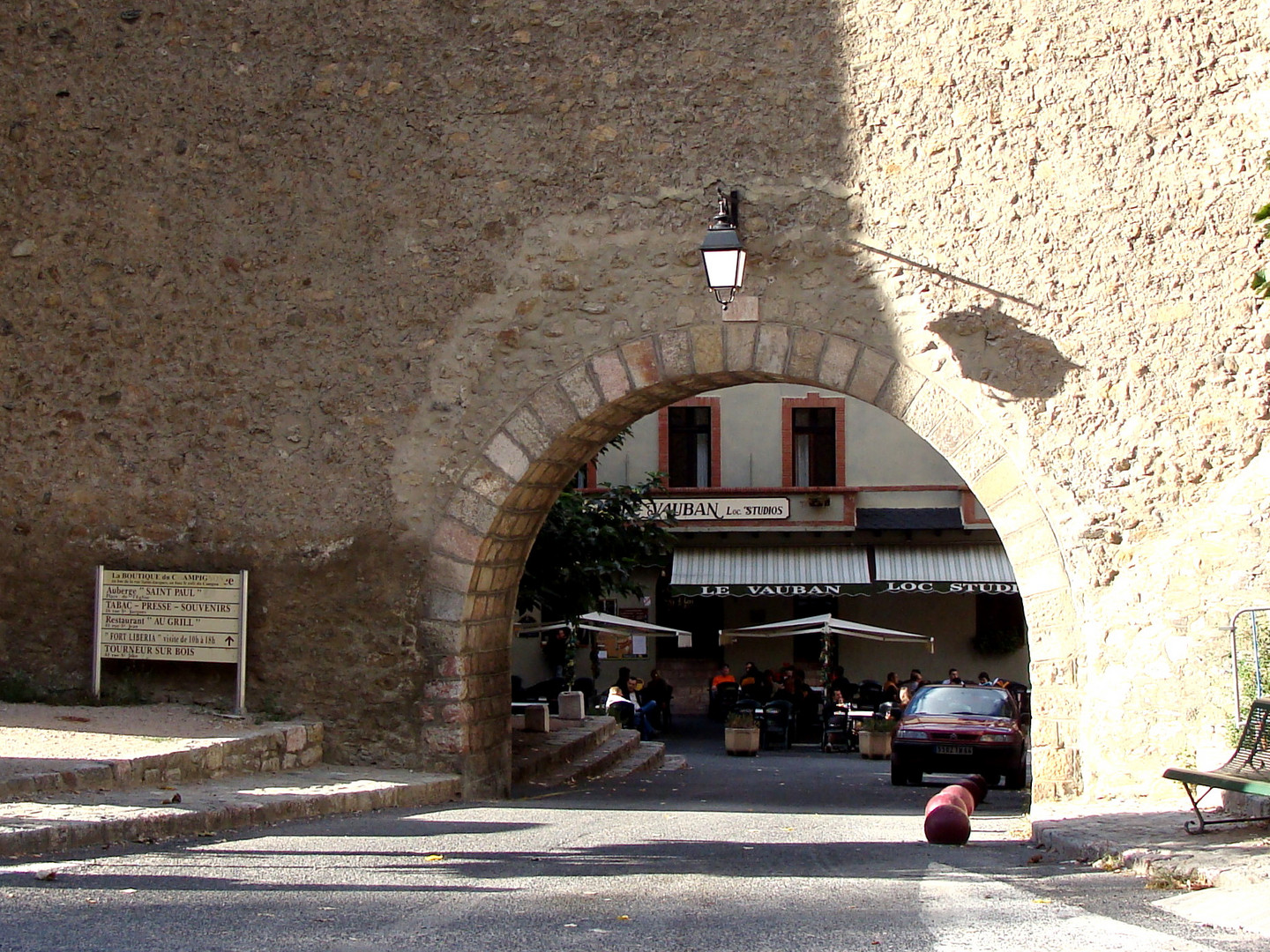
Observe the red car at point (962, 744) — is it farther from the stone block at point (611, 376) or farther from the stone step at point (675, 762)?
the stone block at point (611, 376)

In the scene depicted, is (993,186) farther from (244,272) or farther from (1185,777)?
(244,272)

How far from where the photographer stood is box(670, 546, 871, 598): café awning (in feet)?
72.9

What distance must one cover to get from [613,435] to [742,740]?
824 cm

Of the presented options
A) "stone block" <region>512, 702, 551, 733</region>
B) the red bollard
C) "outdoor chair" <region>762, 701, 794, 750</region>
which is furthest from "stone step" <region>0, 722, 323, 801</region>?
"outdoor chair" <region>762, 701, 794, 750</region>

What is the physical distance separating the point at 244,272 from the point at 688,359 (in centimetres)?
288

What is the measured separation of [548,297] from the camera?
9.08 m

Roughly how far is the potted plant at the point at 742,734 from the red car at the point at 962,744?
471 cm

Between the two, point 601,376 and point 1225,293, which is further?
point 601,376

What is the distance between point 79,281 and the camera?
31.6ft

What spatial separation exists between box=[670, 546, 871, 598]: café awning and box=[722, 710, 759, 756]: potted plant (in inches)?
196

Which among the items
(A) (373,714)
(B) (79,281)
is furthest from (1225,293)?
(B) (79,281)

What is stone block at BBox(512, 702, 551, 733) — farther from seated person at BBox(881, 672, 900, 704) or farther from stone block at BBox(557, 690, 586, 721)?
seated person at BBox(881, 672, 900, 704)

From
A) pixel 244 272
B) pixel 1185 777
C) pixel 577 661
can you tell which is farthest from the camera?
pixel 577 661

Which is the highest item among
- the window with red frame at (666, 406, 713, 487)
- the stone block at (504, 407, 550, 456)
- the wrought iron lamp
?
the window with red frame at (666, 406, 713, 487)
